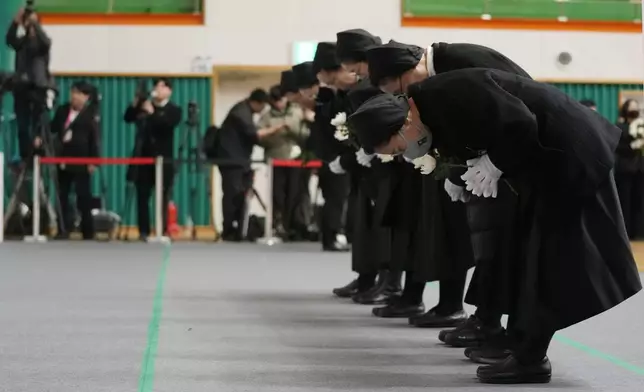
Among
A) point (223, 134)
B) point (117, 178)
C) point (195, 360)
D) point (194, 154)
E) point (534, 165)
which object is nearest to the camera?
point (534, 165)

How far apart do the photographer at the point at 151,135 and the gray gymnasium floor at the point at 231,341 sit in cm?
461

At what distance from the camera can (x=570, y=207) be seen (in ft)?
→ 12.7

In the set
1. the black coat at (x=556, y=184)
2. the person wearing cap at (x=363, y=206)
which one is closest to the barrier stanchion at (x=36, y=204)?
the person wearing cap at (x=363, y=206)

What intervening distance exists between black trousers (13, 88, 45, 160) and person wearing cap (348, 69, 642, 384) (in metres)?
9.90

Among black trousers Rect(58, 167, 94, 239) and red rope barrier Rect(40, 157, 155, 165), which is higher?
red rope barrier Rect(40, 157, 155, 165)

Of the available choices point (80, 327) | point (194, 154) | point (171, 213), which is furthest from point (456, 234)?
point (194, 154)

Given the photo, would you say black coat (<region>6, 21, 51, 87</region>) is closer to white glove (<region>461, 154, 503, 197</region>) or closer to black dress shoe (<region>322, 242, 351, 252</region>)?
black dress shoe (<region>322, 242, 351, 252</region>)

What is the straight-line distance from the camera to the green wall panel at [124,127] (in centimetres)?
1708

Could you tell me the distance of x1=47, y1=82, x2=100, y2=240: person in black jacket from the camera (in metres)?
13.4

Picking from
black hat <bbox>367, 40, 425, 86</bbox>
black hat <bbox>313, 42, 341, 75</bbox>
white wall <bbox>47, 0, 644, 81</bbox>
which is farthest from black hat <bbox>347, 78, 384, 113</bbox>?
white wall <bbox>47, 0, 644, 81</bbox>

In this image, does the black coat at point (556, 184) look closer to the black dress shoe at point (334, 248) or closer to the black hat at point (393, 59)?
the black hat at point (393, 59)

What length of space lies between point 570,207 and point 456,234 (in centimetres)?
149

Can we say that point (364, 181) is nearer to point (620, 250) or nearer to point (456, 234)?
point (456, 234)

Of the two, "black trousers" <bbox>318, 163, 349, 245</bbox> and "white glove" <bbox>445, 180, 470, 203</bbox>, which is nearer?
"white glove" <bbox>445, 180, 470, 203</bbox>
